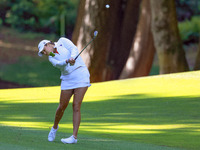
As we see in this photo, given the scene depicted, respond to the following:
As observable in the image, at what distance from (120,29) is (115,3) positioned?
1.86m

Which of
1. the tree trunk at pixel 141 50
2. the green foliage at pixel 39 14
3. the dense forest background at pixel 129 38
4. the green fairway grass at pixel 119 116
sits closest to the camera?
the green fairway grass at pixel 119 116

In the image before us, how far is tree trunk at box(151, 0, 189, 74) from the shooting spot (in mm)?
24688

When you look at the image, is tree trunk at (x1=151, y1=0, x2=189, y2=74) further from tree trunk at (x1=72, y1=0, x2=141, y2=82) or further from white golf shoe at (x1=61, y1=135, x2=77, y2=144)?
white golf shoe at (x1=61, y1=135, x2=77, y2=144)

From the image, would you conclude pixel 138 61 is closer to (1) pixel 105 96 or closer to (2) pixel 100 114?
(1) pixel 105 96

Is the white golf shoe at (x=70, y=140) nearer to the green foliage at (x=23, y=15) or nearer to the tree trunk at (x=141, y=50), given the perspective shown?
the tree trunk at (x=141, y=50)

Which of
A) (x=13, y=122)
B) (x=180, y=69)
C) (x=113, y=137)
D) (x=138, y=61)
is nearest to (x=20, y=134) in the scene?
(x=113, y=137)

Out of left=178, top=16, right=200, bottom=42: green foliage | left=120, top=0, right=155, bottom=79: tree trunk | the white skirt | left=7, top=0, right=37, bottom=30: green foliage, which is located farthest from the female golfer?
left=7, top=0, right=37, bottom=30: green foliage

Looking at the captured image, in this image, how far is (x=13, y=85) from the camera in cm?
3600

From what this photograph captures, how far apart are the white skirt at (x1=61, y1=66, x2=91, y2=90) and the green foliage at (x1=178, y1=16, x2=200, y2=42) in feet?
133

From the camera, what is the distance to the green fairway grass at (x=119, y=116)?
9.74 meters

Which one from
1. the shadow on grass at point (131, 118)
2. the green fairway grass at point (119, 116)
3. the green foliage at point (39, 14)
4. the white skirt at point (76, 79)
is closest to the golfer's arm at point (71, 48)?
the white skirt at point (76, 79)

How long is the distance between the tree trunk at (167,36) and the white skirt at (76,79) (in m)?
15.9

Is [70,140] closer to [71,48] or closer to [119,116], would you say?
[71,48]

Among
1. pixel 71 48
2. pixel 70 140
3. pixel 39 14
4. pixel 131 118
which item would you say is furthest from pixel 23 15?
pixel 70 140
